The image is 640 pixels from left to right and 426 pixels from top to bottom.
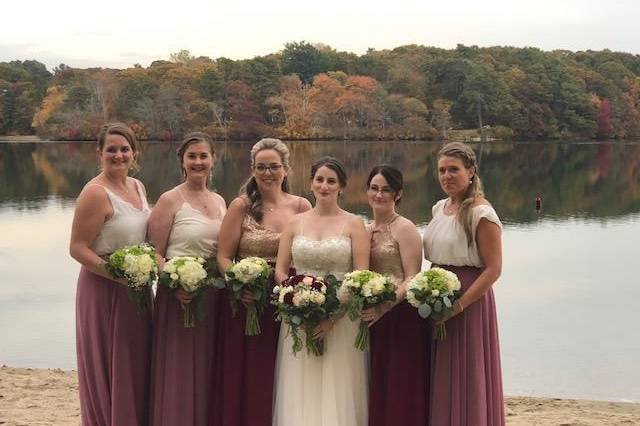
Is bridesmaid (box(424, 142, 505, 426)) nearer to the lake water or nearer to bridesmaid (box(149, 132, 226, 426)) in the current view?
bridesmaid (box(149, 132, 226, 426))

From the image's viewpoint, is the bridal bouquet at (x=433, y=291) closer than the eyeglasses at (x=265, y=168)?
Yes

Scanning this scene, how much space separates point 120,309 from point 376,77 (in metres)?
74.6

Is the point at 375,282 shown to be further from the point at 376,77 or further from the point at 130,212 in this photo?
the point at 376,77

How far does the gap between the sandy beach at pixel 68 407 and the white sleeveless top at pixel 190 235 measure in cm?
299

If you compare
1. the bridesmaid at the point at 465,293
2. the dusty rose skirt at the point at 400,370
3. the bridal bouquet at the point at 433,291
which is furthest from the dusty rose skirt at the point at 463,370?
the bridal bouquet at the point at 433,291

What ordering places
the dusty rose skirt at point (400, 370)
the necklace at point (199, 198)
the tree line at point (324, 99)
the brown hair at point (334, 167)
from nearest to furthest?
the dusty rose skirt at point (400, 370)
the brown hair at point (334, 167)
the necklace at point (199, 198)
the tree line at point (324, 99)

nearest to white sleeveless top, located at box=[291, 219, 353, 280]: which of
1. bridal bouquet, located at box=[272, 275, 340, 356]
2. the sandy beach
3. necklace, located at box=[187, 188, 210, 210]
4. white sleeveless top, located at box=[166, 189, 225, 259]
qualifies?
bridal bouquet, located at box=[272, 275, 340, 356]

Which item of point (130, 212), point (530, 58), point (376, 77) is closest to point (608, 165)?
point (376, 77)

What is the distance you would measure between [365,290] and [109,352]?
72.1 inches

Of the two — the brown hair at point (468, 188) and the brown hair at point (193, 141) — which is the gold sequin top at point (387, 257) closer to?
the brown hair at point (468, 188)

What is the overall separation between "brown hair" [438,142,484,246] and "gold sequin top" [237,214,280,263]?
4.15ft

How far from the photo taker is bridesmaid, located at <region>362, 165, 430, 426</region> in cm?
503

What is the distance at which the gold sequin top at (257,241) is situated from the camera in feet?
17.3

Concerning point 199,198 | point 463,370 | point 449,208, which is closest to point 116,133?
point 199,198
